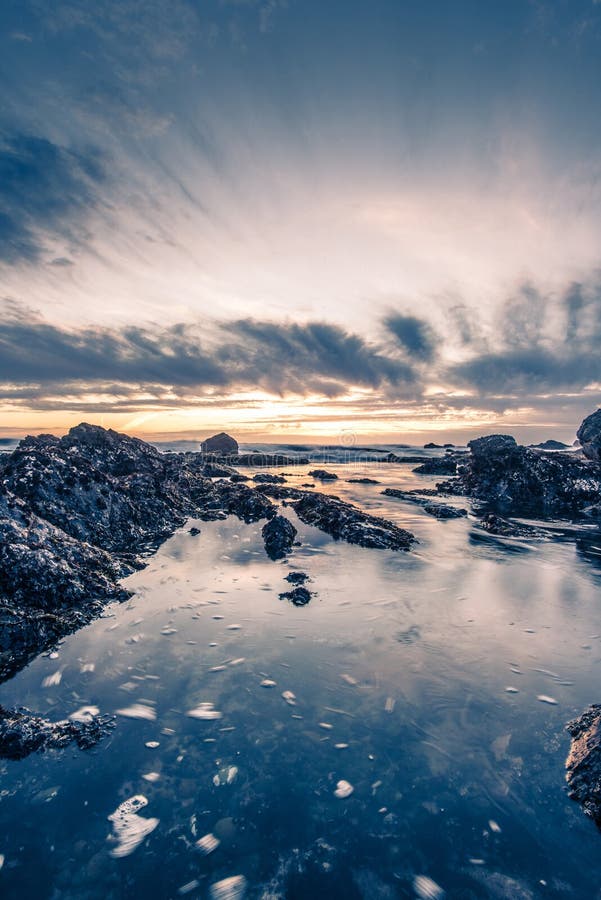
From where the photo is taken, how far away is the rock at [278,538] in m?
11.2

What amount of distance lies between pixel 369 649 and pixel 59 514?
901 centimetres

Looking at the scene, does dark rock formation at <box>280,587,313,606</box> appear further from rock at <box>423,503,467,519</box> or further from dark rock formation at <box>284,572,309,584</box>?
rock at <box>423,503,467,519</box>

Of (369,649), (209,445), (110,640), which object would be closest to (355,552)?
(369,649)

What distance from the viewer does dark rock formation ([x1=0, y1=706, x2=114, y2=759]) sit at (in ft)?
12.8

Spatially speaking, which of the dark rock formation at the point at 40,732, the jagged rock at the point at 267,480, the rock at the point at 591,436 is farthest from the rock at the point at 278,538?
the rock at the point at 591,436

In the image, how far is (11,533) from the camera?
7.34 metres

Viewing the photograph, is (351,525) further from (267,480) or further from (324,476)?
(324,476)

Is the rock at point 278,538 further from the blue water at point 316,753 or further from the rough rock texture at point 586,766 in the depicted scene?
the rough rock texture at point 586,766

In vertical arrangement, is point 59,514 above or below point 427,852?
above

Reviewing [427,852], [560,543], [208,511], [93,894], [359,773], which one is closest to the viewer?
[93,894]

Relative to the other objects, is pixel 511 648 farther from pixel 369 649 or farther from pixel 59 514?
pixel 59 514

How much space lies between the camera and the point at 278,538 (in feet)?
38.8

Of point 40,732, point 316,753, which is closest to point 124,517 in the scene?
point 40,732

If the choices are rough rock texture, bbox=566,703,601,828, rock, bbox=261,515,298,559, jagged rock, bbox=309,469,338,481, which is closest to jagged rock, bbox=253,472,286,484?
jagged rock, bbox=309,469,338,481
